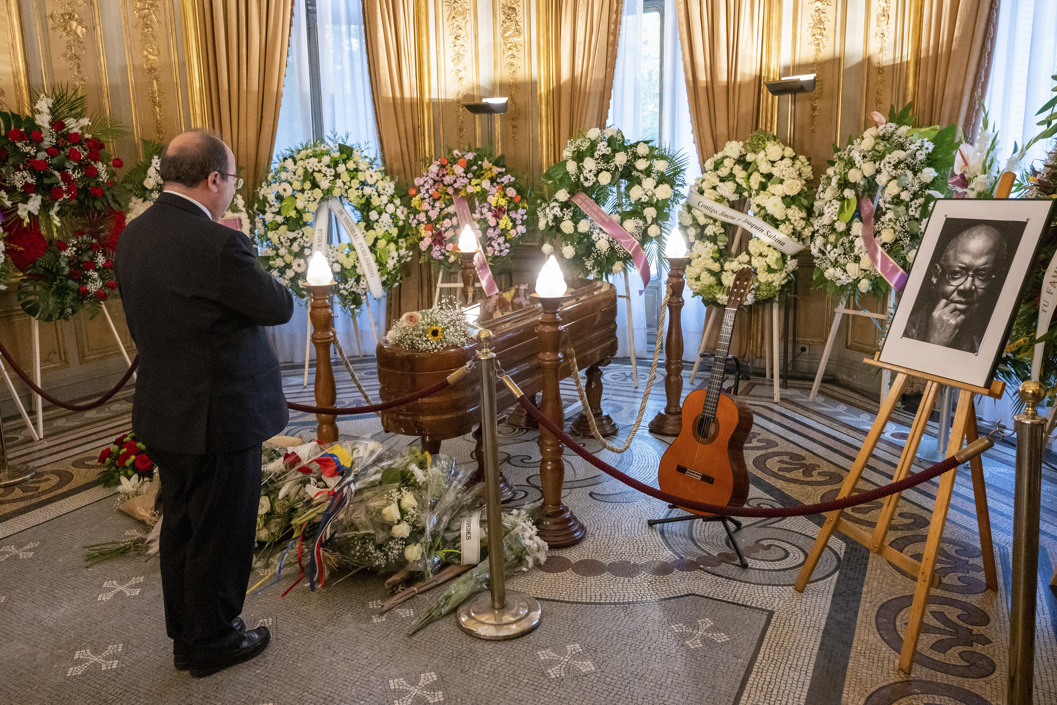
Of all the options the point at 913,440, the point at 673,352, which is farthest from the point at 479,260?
the point at 913,440

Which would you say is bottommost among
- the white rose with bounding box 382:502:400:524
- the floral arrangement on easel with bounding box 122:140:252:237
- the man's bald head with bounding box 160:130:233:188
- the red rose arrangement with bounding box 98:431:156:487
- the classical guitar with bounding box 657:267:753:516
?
the red rose arrangement with bounding box 98:431:156:487

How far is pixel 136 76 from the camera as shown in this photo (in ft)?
20.9

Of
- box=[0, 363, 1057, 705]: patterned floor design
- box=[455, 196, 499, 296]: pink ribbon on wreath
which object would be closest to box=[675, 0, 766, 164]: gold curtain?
box=[455, 196, 499, 296]: pink ribbon on wreath

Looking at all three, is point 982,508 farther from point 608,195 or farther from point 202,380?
point 608,195

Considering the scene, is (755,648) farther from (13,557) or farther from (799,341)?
(799,341)

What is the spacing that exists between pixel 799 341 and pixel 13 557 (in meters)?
5.42

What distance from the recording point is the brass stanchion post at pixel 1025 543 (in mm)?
1927

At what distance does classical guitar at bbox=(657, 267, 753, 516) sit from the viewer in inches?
129

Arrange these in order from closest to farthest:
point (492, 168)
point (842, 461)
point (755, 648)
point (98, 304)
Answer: point (755, 648), point (842, 461), point (98, 304), point (492, 168)

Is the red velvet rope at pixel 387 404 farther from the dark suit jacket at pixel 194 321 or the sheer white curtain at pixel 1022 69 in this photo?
the sheer white curtain at pixel 1022 69

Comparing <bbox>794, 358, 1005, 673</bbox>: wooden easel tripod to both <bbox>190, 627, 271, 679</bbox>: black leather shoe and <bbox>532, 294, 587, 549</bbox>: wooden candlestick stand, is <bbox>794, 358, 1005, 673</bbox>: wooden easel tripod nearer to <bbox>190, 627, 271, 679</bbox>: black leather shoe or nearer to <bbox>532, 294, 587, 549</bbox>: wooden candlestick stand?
<bbox>532, 294, 587, 549</bbox>: wooden candlestick stand

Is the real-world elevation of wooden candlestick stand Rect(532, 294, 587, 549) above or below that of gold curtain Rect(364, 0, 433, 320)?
below

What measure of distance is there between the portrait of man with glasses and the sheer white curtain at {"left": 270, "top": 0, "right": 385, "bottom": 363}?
5.01 metres

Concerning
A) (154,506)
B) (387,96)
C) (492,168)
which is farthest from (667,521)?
(387,96)
